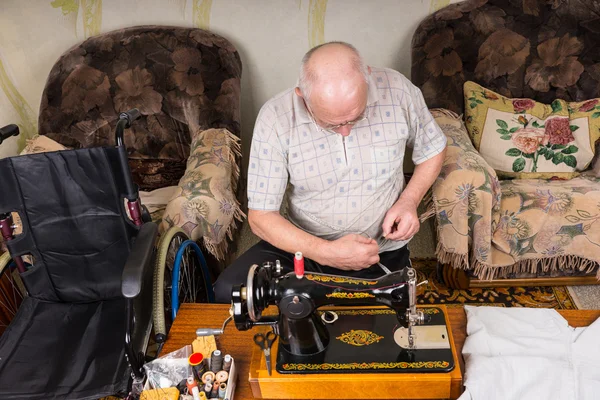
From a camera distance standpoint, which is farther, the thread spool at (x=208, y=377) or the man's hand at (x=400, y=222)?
the man's hand at (x=400, y=222)

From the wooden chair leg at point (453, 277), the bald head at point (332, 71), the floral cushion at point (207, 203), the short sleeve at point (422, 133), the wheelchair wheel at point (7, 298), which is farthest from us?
the wooden chair leg at point (453, 277)

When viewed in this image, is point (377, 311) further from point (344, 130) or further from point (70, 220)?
point (70, 220)

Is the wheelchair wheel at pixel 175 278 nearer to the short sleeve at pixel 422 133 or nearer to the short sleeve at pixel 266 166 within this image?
the short sleeve at pixel 266 166

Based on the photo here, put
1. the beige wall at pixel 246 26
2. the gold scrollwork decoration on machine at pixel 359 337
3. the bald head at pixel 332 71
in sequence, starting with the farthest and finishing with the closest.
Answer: the beige wall at pixel 246 26 < the bald head at pixel 332 71 < the gold scrollwork decoration on machine at pixel 359 337

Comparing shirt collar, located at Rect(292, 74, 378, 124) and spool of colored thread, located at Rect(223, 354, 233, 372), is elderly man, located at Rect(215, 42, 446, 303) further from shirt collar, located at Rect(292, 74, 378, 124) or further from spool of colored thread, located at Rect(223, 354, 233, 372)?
spool of colored thread, located at Rect(223, 354, 233, 372)

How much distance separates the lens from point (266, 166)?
1.57 m

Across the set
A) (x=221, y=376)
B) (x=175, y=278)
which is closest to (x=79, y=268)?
(x=175, y=278)

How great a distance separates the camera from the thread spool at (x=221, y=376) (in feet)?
3.73

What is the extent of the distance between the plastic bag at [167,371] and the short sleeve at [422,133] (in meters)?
0.98

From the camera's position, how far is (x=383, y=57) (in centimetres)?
268

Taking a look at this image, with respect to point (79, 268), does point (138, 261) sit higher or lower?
higher

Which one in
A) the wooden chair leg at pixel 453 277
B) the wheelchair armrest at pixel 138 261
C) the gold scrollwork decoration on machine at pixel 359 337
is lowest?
the wooden chair leg at pixel 453 277

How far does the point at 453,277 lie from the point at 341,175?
0.90 meters

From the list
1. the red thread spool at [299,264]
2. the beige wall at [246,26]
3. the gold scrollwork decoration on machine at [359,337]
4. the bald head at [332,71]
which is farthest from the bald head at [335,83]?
the beige wall at [246,26]
